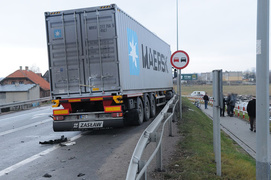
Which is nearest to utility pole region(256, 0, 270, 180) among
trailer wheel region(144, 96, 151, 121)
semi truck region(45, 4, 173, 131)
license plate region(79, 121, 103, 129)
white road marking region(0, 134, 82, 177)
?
white road marking region(0, 134, 82, 177)

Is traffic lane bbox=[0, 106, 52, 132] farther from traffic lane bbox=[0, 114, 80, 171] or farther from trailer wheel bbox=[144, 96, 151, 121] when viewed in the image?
trailer wheel bbox=[144, 96, 151, 121]

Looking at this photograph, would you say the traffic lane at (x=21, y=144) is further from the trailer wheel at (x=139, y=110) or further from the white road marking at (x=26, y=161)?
the trailer wheel at (x=139, y=110)

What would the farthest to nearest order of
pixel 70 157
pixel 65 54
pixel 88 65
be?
1. pixel 65 54
2. pixel 88 65
3. pixel 70 157

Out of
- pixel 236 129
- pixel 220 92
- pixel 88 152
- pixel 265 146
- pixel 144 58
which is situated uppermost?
pixel 144 58

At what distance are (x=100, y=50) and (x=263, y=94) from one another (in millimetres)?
5604

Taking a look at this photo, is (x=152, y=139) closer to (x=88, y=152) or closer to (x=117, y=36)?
(x=88, y=152)

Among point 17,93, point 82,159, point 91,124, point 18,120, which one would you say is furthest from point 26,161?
point 17,93

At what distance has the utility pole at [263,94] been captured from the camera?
4.08 metres

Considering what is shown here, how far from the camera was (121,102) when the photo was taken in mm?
8734

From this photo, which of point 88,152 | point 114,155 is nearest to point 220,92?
point 114,155

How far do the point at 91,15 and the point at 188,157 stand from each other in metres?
5.36

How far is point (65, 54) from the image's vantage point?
350 inches

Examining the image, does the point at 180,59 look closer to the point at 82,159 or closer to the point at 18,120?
the point at 82,159

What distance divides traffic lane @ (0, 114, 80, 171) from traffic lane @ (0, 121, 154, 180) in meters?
0.57
